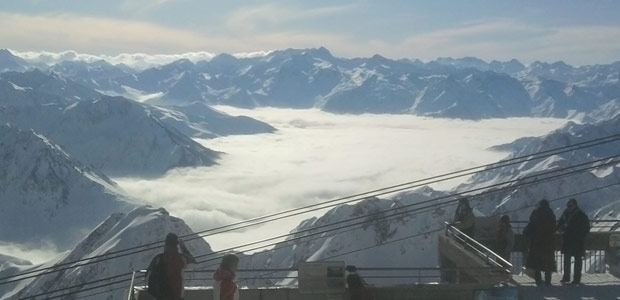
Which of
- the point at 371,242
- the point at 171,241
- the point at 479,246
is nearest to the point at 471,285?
the point at 479,246

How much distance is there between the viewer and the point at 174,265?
12914mm

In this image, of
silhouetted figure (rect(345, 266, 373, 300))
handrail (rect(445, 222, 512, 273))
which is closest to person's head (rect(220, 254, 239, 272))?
silhouetted figure (rect(345, 266, 373, 300))

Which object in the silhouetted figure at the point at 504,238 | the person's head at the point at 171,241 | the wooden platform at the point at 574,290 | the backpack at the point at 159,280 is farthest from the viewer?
the silhouetted figure at the point at 504,238

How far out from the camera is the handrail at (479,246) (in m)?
15.6

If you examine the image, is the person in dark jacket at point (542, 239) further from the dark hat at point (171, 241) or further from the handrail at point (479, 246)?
the dark hat at point (171, 241)

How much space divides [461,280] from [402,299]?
3.37m

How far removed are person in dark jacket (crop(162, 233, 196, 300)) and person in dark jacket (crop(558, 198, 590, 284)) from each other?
9.89m

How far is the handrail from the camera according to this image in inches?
615

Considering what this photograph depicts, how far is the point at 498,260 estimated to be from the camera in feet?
54.4

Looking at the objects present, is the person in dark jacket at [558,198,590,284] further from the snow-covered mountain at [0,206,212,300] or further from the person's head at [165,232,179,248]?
the snow-covered mountain at [0,206,212,300]

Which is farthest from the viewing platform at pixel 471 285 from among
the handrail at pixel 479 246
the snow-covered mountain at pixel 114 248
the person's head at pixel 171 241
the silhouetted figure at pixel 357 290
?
the snow-covered mountain at pixel 114 248

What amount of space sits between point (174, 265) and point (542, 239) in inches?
370

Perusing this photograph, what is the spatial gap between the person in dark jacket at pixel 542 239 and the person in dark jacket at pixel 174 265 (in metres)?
8.96

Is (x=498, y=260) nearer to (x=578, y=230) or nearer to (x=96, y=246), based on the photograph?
(x=578, y=230)
